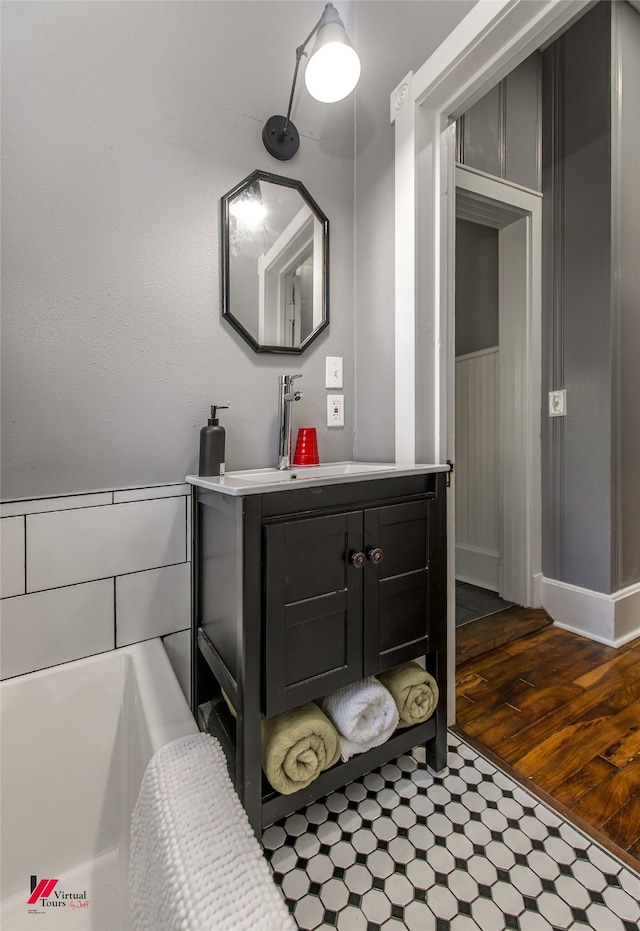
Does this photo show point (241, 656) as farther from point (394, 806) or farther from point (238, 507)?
point (394, 806)

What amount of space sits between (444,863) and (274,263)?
1664 millimetres

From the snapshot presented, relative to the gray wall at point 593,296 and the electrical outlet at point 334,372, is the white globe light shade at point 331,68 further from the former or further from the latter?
the gray wall at point 593,296

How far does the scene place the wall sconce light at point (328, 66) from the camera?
115 cm

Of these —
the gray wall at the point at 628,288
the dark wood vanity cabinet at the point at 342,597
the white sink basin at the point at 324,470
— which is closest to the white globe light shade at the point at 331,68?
the white sink basin at the point at 324,470

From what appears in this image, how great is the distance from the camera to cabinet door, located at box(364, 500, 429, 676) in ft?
3.34

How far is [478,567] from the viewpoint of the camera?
244 cm

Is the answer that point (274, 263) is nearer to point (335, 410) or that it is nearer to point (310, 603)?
point (335, 410)

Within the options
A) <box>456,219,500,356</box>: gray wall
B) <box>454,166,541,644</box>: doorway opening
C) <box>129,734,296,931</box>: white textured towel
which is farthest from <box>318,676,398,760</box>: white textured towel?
<box>456,219,500,356</box>: gray wall

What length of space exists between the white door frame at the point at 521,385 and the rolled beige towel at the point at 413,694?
49.3 inches

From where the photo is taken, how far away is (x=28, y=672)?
1.04 m

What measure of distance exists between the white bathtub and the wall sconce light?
1.66 metres

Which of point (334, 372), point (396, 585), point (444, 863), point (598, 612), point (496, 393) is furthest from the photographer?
point (496, 393)

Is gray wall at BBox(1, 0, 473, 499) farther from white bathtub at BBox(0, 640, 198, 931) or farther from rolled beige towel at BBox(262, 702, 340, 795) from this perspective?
rolled beige towel at BBox(262, 702, 340, 795)

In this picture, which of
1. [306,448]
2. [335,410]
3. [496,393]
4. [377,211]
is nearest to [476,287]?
[496,393]
